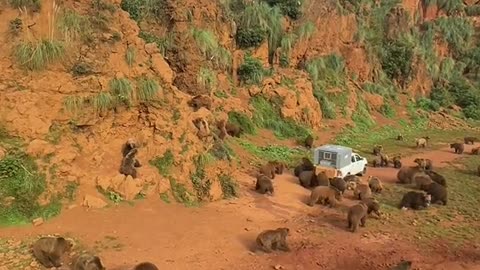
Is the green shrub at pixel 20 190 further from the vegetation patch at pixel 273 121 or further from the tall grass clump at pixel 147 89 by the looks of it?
the vegetation patch at pixel 273 121

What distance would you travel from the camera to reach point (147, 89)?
45.5 ft

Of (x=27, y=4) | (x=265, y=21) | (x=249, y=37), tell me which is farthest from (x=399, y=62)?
(x=27, y=4)

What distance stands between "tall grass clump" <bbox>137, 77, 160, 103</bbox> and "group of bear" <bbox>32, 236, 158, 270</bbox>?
16.0 feet

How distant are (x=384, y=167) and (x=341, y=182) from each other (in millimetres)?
4595

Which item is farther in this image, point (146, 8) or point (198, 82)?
point (146, 8)

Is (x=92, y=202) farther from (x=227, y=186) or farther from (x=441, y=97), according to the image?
(x=441, y=97)

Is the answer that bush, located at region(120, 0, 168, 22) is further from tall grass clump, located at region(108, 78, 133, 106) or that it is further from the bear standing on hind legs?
the bear standing on hind legs

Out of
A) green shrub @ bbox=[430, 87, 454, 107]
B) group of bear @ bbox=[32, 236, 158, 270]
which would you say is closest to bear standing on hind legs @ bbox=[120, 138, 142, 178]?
group of bear @ bbox=[32, 236, 158, 270]

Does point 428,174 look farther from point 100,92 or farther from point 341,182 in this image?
point 100,92

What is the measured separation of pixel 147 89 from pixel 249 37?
12.8 m

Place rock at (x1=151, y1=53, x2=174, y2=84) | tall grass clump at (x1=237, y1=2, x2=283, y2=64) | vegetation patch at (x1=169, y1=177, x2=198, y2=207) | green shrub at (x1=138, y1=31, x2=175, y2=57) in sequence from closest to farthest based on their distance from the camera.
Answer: vegetation patch at (x1=169, y1=177, x2=198, y2=207) < rock at (x1=151, y1=53, x2=174, y2=84) < green shrub at (x1=138, y1=31, x2=175, y2=57) < tall grass clump at (x1=237, y1=2, x2=283, y2=64)

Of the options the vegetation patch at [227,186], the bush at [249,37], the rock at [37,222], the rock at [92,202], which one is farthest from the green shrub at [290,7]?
the rock at [37,222]

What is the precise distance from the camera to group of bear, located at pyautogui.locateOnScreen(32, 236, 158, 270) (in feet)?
29.7

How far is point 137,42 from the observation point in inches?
589
